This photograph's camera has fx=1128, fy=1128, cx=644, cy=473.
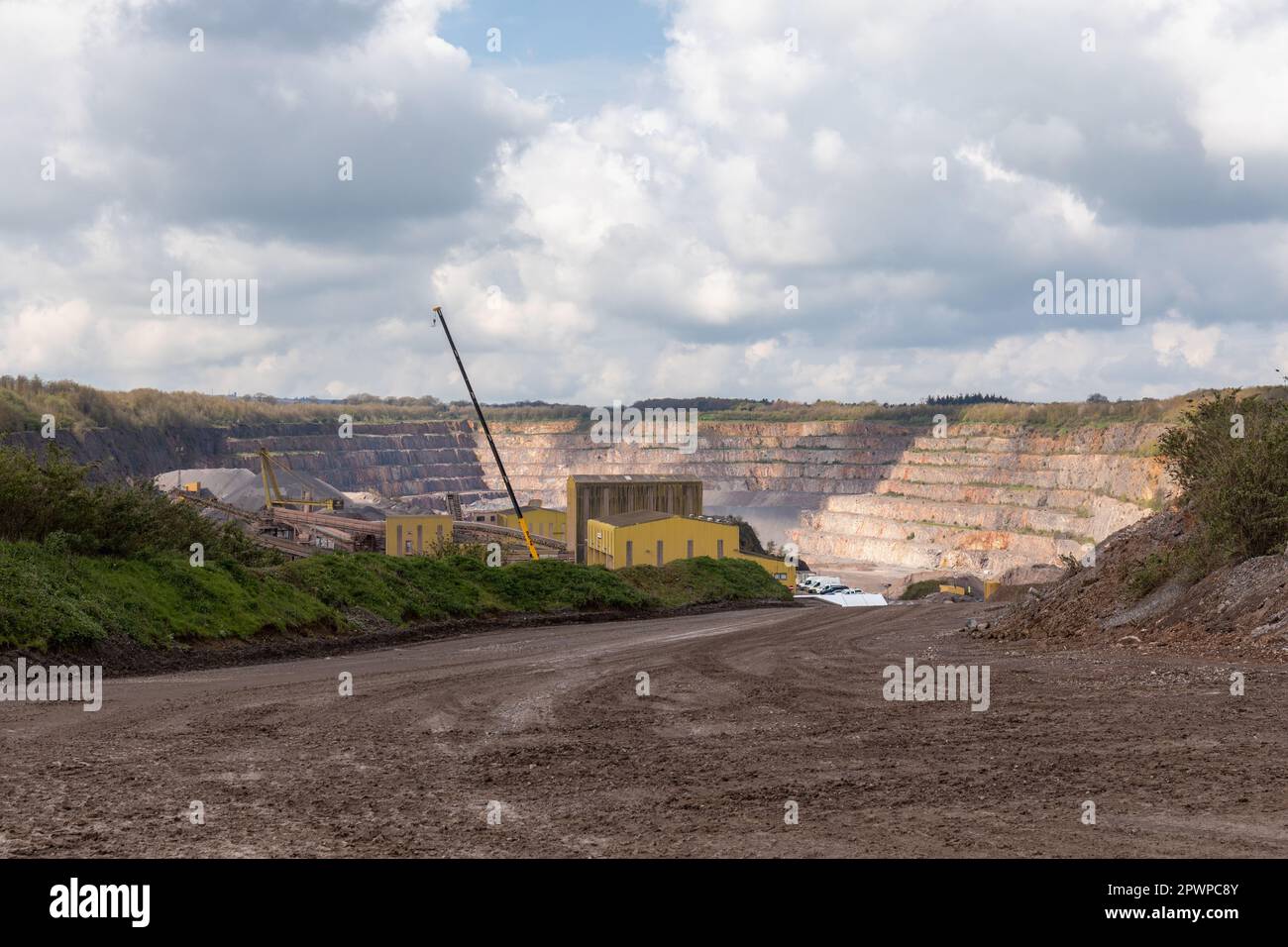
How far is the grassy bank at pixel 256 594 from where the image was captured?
72.6 feet

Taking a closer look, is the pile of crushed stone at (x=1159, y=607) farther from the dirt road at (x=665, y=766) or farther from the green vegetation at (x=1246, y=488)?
the dirt road at (x=665, y=766)

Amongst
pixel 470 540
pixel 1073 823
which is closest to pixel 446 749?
pixel 1073 823

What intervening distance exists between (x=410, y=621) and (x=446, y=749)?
68.4ft

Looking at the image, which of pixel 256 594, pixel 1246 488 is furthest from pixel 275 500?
pixel 1246 488

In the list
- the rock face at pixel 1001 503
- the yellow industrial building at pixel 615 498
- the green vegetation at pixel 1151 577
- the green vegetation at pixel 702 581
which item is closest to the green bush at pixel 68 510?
the green vegetation at pixel 702 581

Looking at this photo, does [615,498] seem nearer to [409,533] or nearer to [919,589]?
[409,533]

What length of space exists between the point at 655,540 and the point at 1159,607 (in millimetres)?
43137

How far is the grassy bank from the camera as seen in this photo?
2214 centimetres

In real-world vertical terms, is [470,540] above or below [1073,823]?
above

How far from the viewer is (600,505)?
76.2m

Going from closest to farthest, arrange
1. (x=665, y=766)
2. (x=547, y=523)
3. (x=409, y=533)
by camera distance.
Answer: (x=665, y=766) → (x=409, y=533) → (x=547, y=523)

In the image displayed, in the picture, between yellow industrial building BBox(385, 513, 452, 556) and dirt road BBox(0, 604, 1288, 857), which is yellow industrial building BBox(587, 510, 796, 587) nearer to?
yellow industrial building BBox(385, 513, 452, 556)

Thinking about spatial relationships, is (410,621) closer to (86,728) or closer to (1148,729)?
(86,728)

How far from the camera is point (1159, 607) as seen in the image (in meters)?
22.2
